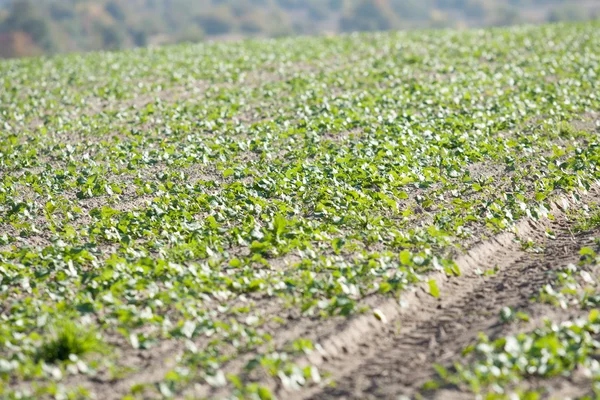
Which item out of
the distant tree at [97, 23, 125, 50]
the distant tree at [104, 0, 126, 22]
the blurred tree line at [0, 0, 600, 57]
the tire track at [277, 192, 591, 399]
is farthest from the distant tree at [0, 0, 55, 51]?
the tire track at [277, 192, 591, 399]

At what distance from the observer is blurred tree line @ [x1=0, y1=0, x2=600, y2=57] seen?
344 ft

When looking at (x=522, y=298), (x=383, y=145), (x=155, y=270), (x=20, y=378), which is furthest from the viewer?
(x=383, y=145)

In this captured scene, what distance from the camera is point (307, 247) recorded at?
27.4ft

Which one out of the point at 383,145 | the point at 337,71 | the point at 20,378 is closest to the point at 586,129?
the point at 383,145

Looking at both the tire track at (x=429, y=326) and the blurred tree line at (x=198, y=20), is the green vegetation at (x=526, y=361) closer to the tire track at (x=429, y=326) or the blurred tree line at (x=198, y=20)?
the tire track at (x=429, y=326)

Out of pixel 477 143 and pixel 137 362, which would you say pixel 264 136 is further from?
pixel 137 362

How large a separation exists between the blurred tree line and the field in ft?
280

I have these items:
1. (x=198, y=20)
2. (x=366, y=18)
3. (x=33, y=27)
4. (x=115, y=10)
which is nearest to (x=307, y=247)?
(x=33, y=27)

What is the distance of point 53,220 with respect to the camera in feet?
32.1

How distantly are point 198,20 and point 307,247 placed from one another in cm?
16109

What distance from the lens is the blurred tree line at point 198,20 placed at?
344 ft

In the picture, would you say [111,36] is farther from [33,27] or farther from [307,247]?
[307,247]

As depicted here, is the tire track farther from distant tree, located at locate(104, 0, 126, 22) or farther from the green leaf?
distant tree, located at locate(104, 0, 126, 22)

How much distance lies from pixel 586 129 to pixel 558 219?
479 cm
